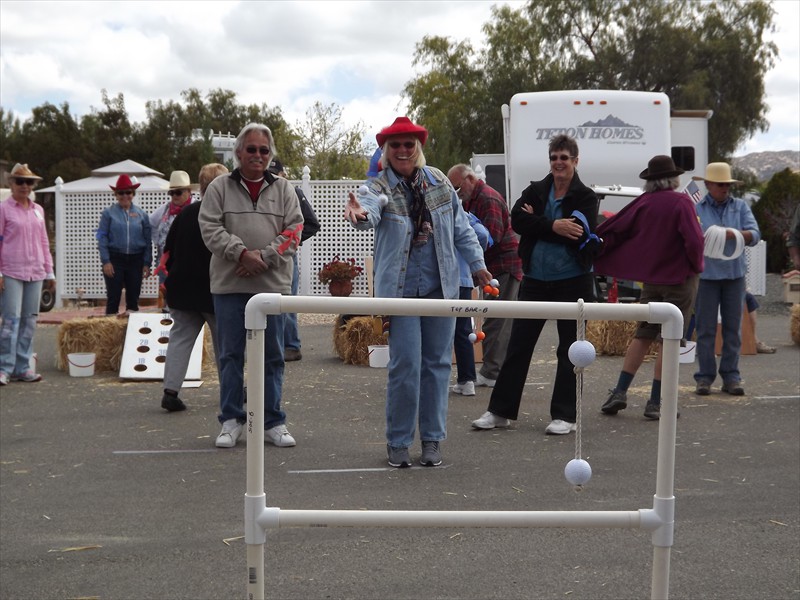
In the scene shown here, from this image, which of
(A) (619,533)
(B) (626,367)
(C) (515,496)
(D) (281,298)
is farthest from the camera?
(B) (626,367)

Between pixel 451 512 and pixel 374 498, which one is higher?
pixel 451 512

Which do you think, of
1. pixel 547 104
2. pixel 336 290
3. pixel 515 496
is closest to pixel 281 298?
pixel 515 496

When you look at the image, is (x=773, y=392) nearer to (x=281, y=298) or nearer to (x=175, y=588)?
(x=175, y=588)

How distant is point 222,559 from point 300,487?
1.29m

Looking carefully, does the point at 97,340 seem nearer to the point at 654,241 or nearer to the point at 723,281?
the point at 654,241

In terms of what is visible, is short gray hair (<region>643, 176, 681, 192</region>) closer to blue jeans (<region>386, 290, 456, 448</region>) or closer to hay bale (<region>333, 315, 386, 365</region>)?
blue jeans (<region>386, 290, 456, 448</region>)

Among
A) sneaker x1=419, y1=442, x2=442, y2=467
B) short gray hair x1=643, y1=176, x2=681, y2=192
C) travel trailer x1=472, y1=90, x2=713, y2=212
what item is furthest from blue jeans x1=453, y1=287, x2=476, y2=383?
travel trailer x1=472, y1=90, x2=713, y2=212

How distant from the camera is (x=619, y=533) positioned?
5086mm

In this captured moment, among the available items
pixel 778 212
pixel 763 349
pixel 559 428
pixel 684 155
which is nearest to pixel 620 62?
pixel 778 212

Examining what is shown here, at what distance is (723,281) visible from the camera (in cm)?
939

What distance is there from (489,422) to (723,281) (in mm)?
2955

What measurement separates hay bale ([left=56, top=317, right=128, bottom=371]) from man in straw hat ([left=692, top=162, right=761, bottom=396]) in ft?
18.2

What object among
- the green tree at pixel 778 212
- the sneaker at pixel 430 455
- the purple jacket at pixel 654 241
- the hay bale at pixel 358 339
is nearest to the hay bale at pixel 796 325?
the hay bale at pixel 358 339

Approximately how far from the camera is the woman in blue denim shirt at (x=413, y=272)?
637cm
